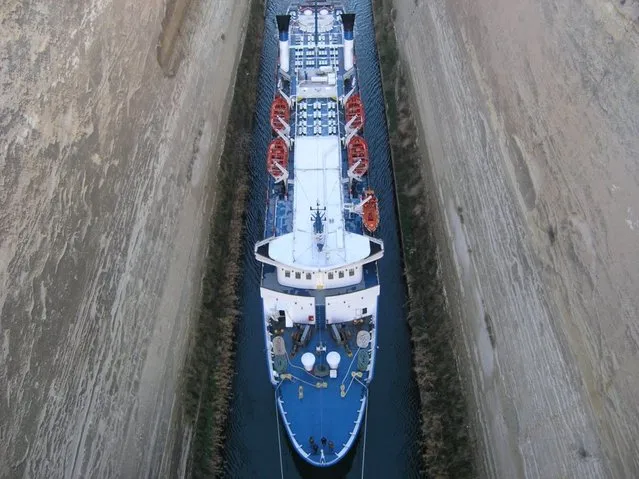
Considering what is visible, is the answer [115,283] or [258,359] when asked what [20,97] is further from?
[258,359]

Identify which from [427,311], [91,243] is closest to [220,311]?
[91,243]

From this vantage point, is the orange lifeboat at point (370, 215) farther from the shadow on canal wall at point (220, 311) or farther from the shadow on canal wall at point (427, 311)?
the shadow on canal wall at point (220, 311)

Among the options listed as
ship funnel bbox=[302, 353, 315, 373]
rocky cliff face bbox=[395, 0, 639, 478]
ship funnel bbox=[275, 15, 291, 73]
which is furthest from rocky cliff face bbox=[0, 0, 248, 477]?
rocky cliff face bbox=[395, 0, 639, 478]

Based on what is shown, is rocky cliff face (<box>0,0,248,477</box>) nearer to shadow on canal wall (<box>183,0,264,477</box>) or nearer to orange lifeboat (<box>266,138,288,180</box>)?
shadow on canal wall (<box>183,0,264,477</box>)

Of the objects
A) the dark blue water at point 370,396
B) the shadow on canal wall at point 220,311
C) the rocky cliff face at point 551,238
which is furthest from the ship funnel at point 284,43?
the rocky cliff face at point 551,238

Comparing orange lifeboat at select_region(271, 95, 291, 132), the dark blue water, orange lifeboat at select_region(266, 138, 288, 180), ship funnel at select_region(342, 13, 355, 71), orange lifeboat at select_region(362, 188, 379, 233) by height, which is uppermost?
ship funnel at select_region(342, 13, 355, 71)
